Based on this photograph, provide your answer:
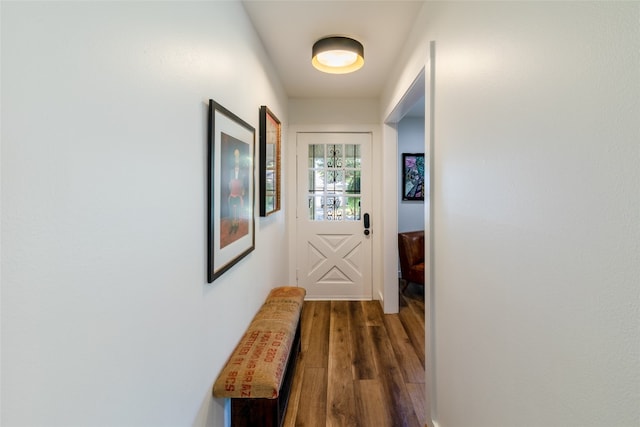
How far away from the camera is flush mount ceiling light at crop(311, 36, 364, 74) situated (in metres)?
2.12

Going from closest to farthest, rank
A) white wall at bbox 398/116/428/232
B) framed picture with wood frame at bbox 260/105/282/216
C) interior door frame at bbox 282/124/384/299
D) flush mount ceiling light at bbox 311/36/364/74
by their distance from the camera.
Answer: flush mount ceiling light at bbox 311/36/364/74 → framed picture with wood frame at bbox 260/105/282/216 → interior door frame at bbox 282/124/384/299 → white wall at bbox 398/116/428/232

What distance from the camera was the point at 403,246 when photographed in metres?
3.71

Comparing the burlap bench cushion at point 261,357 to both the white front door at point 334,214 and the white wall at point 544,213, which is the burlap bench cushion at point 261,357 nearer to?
the white wall at point 544,213

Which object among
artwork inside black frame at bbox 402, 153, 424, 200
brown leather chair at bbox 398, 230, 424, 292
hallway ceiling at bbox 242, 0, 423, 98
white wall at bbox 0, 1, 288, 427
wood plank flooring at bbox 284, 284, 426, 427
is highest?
hallway ceiling at bbox 242, 0, 423, 98

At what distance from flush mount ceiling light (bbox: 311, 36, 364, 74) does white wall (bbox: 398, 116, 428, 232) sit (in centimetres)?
242

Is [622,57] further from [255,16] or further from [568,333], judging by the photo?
[255,16]

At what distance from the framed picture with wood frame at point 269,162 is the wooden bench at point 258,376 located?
0.85 m

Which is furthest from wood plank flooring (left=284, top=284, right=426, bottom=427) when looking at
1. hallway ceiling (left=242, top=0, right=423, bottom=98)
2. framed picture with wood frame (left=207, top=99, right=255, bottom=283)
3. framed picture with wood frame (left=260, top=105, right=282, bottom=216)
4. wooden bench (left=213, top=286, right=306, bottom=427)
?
hallway ceiling (left=242, top=0, right=423, bottom=98)

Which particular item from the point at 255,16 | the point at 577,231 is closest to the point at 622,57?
the point at 577,231

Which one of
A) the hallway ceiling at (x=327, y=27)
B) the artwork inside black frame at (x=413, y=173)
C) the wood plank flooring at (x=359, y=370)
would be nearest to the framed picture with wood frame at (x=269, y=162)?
the hallway ceiling at (x=327, y=27)

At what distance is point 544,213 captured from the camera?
29.8 inches

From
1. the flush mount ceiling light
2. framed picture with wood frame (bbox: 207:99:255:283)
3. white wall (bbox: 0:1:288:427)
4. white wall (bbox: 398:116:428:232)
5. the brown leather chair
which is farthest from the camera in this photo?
white wall (bbox: 398:116:428:232)

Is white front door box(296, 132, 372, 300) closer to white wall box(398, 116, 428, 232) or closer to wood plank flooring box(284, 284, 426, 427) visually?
wood plank flooring box(284, 284, 426, 427)

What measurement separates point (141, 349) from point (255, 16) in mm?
Result: 1949
